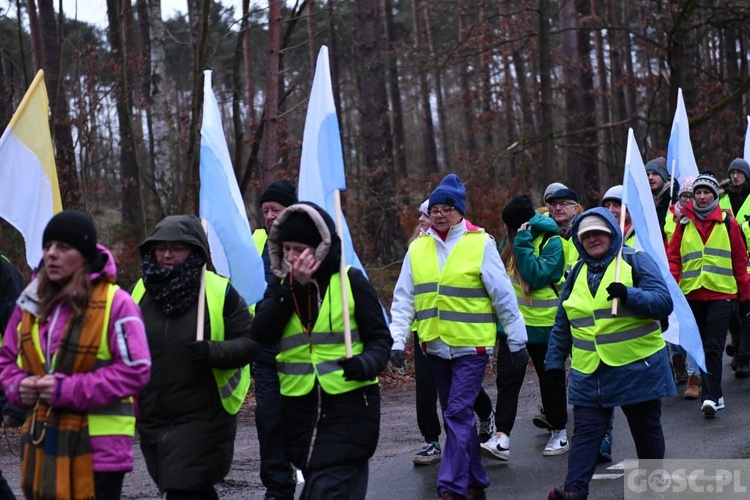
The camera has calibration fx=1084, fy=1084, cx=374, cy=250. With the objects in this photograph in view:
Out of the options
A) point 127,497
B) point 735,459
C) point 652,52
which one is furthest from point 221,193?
point 652,52

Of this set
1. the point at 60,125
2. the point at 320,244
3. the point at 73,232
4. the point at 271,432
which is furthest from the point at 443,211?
the point at 60,125

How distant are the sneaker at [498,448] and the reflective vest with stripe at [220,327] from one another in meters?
3.37

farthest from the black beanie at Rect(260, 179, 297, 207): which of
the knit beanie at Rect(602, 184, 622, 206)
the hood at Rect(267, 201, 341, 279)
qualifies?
the knit beanie at Rect(602, 184, 622, 206)

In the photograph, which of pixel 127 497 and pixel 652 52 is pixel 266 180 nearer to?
pixel 127 497

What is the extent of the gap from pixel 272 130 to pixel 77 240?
28.3 ft

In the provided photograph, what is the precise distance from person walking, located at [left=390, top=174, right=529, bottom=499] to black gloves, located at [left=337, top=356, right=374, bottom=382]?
1718mm

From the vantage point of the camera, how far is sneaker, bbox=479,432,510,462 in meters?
8.33

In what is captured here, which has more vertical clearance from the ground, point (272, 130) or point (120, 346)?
point (272, 130)

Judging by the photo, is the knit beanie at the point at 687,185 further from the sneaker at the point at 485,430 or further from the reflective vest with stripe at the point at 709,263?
the sneaker at the point at 485,430

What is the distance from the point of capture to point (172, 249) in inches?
208

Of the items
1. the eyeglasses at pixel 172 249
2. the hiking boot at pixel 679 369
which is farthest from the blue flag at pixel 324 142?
the hiking boot at pixel 679 369

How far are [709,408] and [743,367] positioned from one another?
2197 millimetres

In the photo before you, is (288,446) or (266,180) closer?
(288,446)

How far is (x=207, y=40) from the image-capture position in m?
13.1
